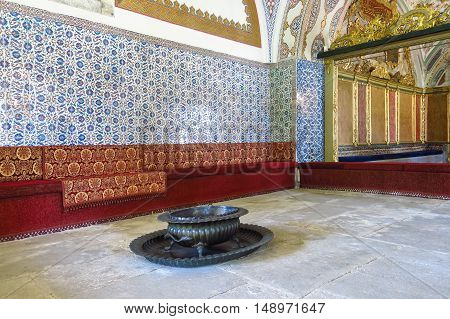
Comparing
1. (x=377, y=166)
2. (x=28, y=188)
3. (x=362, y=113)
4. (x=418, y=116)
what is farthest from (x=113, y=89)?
(x=418, y=116)

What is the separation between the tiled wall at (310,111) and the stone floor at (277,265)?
12.7ft

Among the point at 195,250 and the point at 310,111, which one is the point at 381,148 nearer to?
the point at 310,111

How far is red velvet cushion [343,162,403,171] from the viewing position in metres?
7.14

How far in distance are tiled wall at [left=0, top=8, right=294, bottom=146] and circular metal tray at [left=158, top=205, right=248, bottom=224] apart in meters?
2.79

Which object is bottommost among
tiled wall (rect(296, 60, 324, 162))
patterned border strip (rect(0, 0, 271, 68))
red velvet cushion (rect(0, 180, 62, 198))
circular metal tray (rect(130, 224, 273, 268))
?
circular metal tray (rect(130, 224, 273, 268))

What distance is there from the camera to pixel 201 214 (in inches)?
136

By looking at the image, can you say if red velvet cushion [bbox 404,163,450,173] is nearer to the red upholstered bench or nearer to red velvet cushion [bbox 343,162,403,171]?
the red upholstered bench

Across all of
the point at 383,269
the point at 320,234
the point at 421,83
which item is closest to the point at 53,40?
the point at 320,234

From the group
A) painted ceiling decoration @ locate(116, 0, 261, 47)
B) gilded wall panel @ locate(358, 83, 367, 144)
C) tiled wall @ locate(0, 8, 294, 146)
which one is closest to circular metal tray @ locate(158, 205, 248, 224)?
tiled wall @ locate(0, 8, 294, 146)

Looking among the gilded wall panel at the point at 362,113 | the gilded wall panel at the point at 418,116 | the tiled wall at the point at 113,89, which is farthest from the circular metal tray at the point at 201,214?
the gilded wall panel at the point at 418,116

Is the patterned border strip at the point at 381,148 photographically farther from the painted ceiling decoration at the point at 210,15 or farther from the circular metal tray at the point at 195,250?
the circular metal tray at the point at 195,250

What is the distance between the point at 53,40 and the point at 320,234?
430 cm

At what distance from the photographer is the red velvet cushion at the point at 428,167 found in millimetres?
6504

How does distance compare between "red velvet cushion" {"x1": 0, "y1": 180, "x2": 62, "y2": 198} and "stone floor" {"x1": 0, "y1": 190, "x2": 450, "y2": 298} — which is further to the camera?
"red velvet cushion" {"x1": 0, "y1": 180, "x2": 62, "y2": 198}
